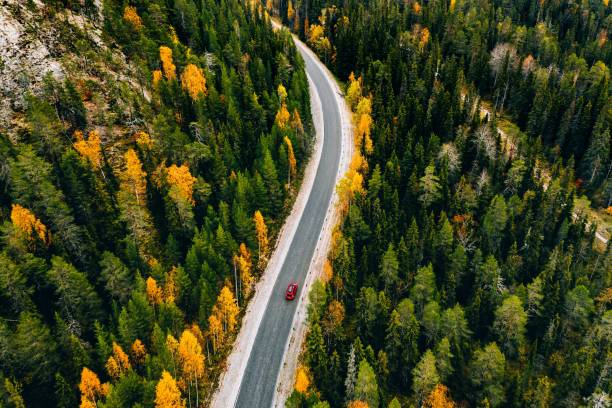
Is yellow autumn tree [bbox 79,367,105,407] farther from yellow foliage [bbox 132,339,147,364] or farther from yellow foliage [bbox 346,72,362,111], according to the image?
yellow foliage [bbox 346,72,362,111]

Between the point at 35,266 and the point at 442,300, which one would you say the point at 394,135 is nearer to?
the point at 442,300

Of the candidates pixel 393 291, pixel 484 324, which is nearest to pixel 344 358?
pixel 393 291

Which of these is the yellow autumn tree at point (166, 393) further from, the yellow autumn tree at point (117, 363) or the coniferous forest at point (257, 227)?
the yellow autumn tree at point (117, 363)

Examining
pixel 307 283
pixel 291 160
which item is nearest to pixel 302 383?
pixel 307 283

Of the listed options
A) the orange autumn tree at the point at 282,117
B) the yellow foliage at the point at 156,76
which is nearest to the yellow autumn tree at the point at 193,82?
the yellow foliage at the point at 156,76

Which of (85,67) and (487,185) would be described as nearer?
(85,67)

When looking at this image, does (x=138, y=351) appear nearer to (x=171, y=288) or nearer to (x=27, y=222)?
(x=171, y=288)
